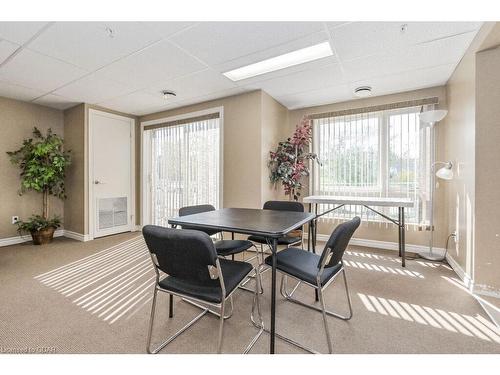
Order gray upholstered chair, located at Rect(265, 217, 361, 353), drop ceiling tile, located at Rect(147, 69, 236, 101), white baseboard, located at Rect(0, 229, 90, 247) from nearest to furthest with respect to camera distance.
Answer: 1. gray upholstered chair, located at Rect(265, 217, 361, 353)
2. drop ceiling tile, located at Rect(147, 69, 236, 101)
3. white baseboard, located at Rect(0, 229, 90, 247)

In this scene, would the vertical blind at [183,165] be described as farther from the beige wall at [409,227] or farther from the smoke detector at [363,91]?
the smoke detector at [363,91]

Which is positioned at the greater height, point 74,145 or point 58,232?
point 74,145

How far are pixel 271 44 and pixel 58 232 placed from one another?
15.8ft

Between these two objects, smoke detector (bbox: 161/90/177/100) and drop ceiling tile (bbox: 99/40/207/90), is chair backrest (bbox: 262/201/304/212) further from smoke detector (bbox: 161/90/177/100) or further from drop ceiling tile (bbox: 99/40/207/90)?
smoke detector (bbox: 161/90/177/100)

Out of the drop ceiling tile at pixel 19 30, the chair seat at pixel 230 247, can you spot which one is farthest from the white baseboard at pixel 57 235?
the chair seat at pixel 230 247

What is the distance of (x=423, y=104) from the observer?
330cm

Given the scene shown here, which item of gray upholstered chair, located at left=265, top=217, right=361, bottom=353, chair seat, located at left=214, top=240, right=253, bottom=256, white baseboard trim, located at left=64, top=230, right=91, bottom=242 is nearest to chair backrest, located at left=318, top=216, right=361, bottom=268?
gray upholstered chair, located at left=265, top=217, right=361, bottom=353

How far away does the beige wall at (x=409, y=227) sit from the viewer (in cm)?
325

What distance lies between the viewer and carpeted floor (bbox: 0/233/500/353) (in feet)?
5.04

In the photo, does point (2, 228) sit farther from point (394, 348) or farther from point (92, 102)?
point (394, 348)

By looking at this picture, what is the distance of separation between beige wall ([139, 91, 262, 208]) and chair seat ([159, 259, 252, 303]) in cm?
195

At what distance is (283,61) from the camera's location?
2.71m

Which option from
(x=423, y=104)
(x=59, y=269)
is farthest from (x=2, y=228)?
(x=423, y=104)

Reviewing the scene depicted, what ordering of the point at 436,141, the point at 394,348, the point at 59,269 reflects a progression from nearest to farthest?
the point at 394,348, the point at 59,269, the point at 436,141
